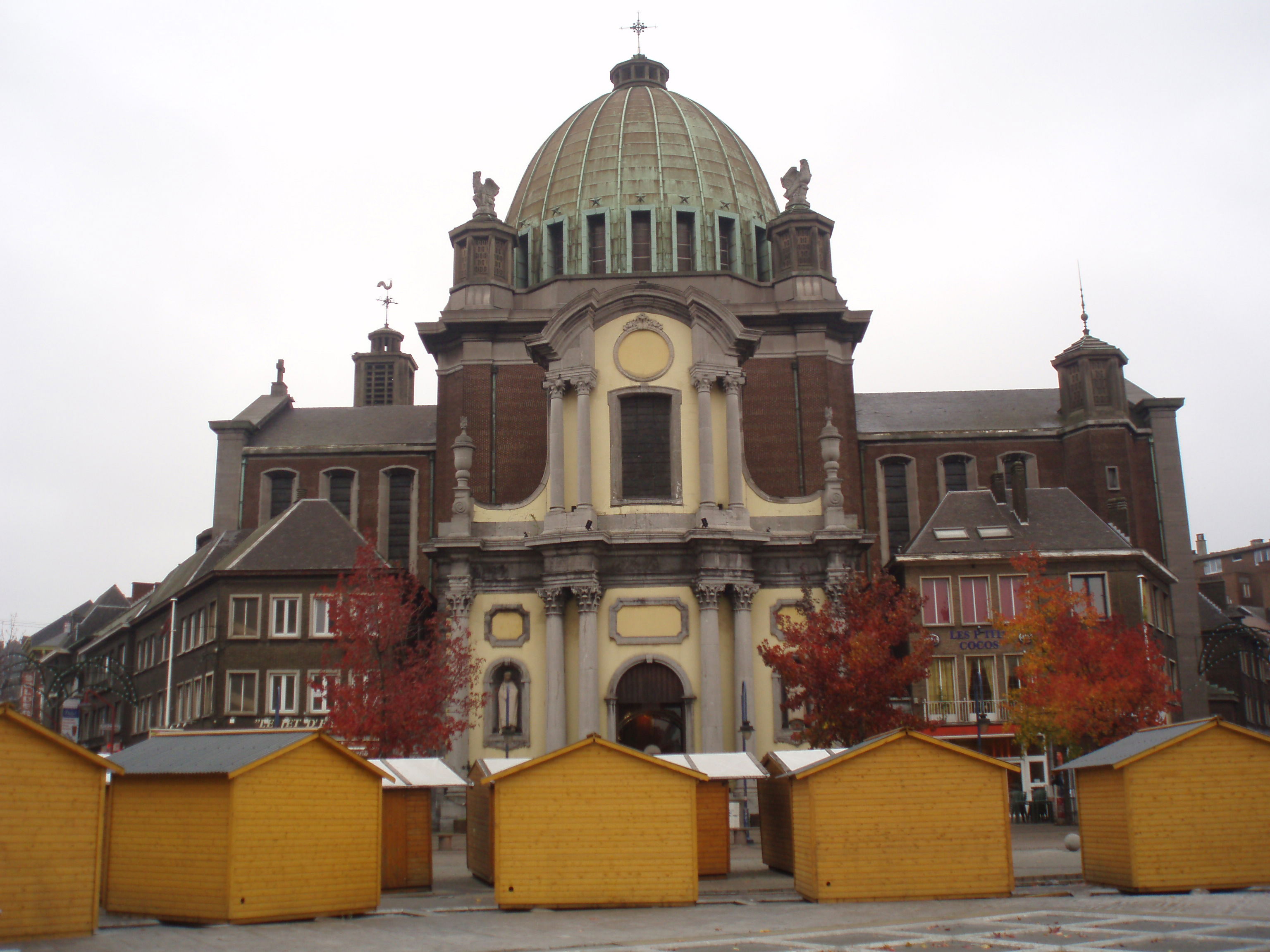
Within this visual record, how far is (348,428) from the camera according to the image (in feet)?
218

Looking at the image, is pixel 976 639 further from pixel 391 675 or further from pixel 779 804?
pixel 779 804

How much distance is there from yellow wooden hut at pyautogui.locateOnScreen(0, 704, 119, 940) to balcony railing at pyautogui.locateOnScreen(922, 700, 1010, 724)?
34.4 m

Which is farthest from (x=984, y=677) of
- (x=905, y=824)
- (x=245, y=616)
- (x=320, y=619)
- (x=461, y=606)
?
(x=245, y=616)

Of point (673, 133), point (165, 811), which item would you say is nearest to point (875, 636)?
point (165, 811)

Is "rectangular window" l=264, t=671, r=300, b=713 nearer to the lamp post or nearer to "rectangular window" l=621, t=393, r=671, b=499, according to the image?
"rectangular window" l=621, t=393, r=671, b=499

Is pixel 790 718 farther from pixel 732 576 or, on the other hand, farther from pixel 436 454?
pixel 436 454

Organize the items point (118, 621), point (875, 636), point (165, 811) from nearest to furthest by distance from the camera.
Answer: point (165, 811)
point (875, 636)
point (118, 621)

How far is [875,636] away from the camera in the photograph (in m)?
37.2

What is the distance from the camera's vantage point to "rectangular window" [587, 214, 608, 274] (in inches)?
2202

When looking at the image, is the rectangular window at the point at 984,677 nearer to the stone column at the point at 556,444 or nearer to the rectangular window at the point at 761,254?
the stone column at the point at 556,444

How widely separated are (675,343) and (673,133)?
1828cm

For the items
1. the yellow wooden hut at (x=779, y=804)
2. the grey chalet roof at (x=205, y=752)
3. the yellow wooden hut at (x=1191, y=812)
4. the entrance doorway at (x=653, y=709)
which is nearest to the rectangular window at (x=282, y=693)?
Answer: the entrance doorway at (x=653, y=709)

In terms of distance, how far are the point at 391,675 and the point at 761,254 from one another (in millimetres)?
26415

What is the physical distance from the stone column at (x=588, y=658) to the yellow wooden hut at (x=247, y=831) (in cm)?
1838
